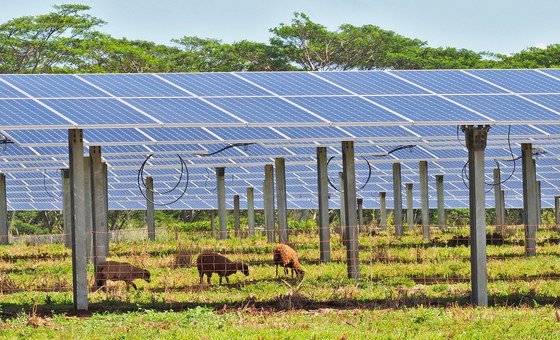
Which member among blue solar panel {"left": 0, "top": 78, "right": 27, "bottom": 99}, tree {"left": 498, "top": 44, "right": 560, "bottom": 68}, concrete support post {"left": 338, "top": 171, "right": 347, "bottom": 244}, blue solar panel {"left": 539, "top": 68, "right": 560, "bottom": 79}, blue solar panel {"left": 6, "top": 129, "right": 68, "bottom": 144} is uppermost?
tree {"left": 498, "top": 44, "right": 560, "bottom": 68}

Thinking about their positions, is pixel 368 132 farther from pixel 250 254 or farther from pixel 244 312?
pixel 244 312

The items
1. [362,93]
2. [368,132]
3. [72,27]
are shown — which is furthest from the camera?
[72,27]

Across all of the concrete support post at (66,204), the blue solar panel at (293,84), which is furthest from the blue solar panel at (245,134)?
the concrete support post at (66,204)

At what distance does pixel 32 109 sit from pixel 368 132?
9.75 meters

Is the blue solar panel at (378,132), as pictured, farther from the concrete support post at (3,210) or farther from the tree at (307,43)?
the tree at (307,43)

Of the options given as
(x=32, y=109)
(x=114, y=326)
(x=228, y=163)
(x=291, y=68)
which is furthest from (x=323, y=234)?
(x=291, y=68)

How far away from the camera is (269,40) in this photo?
71125 mm

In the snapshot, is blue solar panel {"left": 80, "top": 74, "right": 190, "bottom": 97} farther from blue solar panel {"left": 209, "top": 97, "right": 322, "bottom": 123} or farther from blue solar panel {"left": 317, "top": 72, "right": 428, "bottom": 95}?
blue solar panel {"left": 317, "top": 72, "right": 428, "bottom": 95}

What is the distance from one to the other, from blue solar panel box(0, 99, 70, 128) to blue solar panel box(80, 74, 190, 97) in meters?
2.26

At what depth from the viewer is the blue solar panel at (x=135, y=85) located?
25375 mm

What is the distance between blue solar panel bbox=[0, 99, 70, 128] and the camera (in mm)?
21703

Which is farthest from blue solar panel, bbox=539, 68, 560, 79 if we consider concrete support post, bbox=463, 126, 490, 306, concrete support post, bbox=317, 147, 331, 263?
concrete support post, bbox=463, 126, 490, 306

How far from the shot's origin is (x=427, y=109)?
2472 centimetres

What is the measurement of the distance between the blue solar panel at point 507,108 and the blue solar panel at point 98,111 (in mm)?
7195
